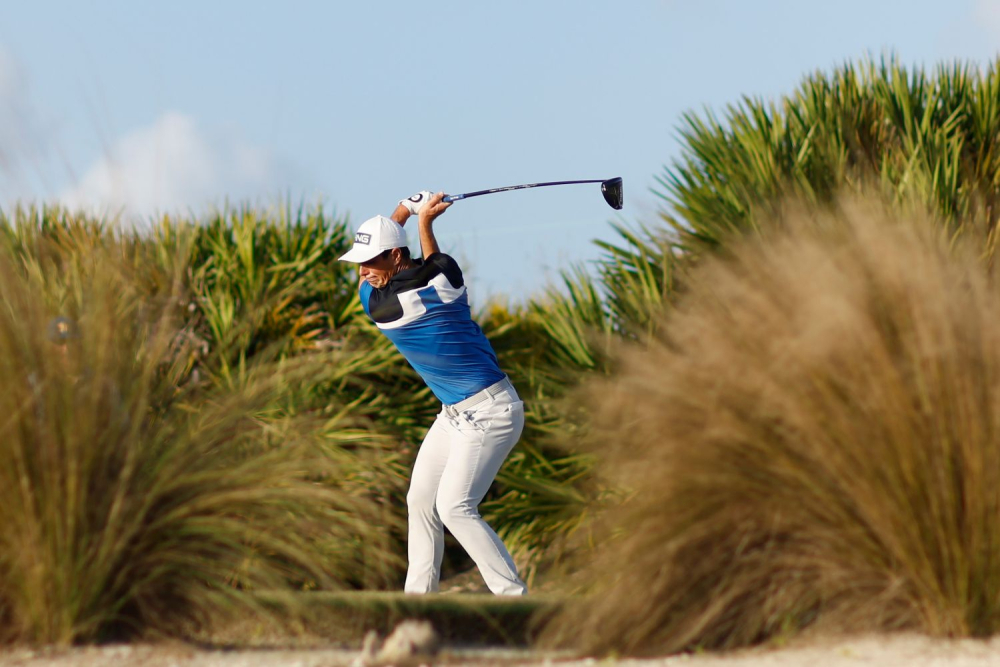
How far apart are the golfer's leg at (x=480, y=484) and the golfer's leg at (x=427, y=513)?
12cm

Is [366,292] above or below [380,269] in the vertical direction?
below

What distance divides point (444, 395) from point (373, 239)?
97 centimetres

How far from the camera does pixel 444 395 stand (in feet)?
22.0

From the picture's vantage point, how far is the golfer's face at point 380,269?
6777 millimetres

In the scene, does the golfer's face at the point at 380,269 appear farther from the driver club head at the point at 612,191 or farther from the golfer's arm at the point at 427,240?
the driver club head at the point at 612,191

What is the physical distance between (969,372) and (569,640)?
74.1 inches

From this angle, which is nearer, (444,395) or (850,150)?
(444,395)

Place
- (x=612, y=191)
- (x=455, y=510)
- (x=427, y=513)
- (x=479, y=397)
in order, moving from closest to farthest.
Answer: (x=455, y=510) → (x=479, y=397) → (x=427, y=513) → (x=612, y=191)

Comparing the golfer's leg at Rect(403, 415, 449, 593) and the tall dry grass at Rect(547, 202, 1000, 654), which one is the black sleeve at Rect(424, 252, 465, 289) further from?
the tall dry grass at Rect(547, 202, 1000, 654)

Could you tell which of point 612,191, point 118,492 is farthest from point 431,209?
point 118,492

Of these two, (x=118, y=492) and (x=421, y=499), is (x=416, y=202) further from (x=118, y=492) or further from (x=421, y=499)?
(x=118, y=492)

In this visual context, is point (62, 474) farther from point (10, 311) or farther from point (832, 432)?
point (832, 432)

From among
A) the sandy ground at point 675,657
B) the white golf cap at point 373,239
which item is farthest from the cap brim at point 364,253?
the sandy ground at point 675,657

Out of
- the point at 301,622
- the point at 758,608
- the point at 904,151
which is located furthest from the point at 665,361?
the point at 904,151
